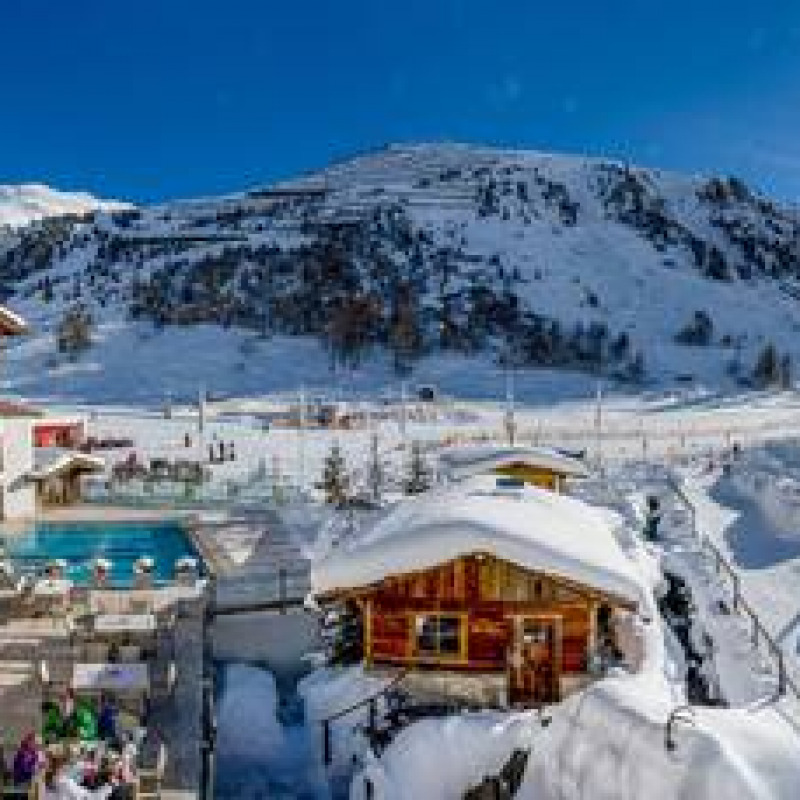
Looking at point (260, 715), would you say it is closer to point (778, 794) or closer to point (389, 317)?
point (778, 794)

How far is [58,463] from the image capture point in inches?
1558

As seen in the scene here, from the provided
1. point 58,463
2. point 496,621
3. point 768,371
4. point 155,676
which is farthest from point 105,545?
point 768,371

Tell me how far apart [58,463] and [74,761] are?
2363 centimetres

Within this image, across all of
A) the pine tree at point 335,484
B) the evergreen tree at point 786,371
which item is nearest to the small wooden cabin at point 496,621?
the pine tree at point 335,484

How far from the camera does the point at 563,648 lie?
20.5 metres

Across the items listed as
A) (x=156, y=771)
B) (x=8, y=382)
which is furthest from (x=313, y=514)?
(x=8, y=382)

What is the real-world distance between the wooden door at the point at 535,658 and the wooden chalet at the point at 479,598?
0.05 feet

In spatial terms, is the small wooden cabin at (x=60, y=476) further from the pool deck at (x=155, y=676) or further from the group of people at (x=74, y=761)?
the group of people at (x=74, y=761)

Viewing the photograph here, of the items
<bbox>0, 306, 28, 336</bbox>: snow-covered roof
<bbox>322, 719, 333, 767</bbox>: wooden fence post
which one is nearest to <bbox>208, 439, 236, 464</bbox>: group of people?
<bbox>0, 306, 28, 336</bbox>: snow-covered roof

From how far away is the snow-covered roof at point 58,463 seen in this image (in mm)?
38906

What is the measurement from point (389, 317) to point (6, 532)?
64.4 metres

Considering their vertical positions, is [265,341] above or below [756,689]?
above

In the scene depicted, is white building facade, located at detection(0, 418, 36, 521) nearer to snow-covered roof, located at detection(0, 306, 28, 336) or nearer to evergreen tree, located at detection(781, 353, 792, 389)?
snow-covered roof, located at detection(0, 306, 28, 336)

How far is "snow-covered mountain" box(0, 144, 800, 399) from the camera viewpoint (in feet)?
304
